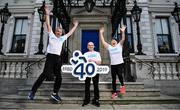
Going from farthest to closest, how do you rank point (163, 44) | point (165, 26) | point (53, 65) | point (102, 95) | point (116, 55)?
point (165, 26) → point (163, 44) → point (102, 95) → point (116, 55) → point (53, 65)

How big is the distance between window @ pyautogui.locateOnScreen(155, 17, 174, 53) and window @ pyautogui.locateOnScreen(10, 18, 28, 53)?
11.7 m

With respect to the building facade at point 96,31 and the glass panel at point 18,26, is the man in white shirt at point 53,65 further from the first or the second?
the glass panel at point 18,26

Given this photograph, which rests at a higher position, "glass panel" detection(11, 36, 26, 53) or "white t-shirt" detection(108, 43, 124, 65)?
"glass panel" detection(11, 36, 26, 53)

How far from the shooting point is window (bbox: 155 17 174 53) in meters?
17.8

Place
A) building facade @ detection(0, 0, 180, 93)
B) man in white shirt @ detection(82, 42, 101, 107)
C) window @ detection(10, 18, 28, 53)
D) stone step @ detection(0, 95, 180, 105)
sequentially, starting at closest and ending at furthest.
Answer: man in white shirt @ detection(82, 42, 101, 107)
stone step @ detection(0, 95, 180, 105)
building facade @ detection(0, 0, 180, 93)
window @ detection(10, 18, 28, 53)

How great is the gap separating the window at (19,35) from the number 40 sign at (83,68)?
1297 cm

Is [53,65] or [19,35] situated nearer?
[53,65]

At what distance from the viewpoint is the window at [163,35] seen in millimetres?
17844

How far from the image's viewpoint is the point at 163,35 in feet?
59.7

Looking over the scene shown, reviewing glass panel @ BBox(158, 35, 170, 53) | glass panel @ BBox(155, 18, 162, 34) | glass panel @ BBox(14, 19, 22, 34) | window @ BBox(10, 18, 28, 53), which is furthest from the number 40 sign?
glass panel @ BBox(14, 19, 22, 34)

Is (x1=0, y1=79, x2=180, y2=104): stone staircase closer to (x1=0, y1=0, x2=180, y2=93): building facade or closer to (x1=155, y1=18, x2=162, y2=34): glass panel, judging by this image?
(x1=0, y1=0, x2=180, y2=93): building facade

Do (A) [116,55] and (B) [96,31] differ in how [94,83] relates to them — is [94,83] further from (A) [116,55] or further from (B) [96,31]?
(B) [96,31]

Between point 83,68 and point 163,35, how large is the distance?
13673 mm

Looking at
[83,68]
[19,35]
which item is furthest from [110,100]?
[19,35]
